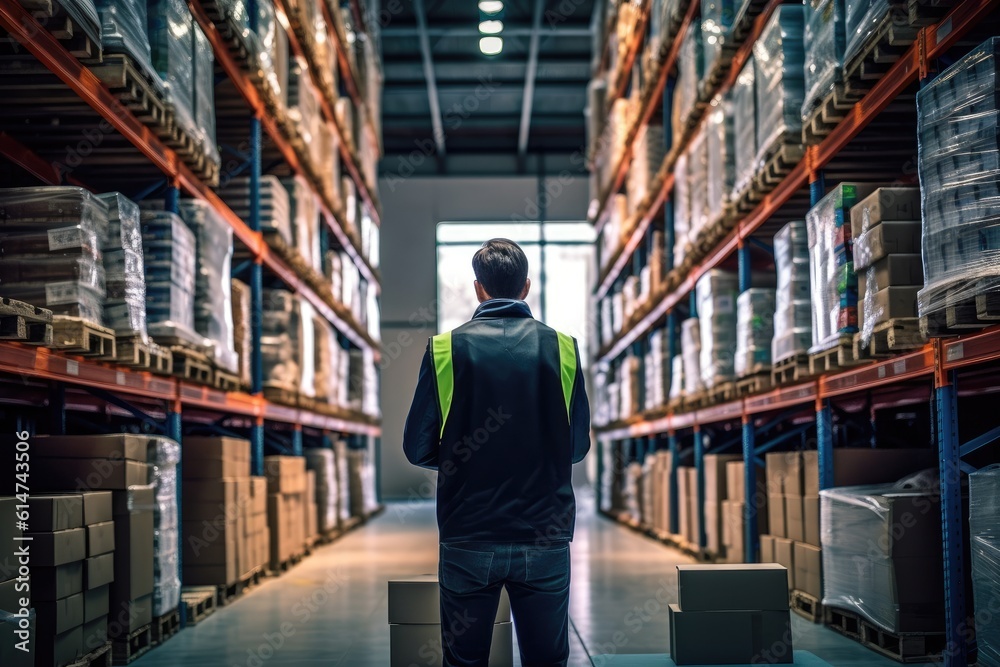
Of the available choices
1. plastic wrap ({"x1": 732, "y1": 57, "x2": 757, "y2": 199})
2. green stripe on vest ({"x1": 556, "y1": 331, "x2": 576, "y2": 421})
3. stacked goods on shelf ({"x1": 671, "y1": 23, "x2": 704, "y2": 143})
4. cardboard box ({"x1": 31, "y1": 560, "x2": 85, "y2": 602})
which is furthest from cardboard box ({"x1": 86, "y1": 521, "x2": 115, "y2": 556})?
stacked goods on shelf ({"x1": 671, "y1": 23, "x2": 704, "y2": 143})

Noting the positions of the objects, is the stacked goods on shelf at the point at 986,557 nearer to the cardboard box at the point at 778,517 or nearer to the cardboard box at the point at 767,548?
the cardboard box at the point at 778,517

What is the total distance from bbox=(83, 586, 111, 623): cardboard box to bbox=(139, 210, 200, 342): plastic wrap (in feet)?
5.03

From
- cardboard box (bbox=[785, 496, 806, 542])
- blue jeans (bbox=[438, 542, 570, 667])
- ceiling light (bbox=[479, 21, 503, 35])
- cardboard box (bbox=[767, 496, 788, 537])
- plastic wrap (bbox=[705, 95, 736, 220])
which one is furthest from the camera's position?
ceiling light (bbox=[479, 21, 503, 35])

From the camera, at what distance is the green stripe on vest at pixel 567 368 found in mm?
2609

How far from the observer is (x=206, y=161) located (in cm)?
644

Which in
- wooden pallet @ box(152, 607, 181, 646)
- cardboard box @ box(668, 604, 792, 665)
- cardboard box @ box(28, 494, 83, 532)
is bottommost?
wooden pallet @ box(152, 607, 181, 646)

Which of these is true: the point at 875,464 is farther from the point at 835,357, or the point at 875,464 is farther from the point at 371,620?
the point at 371,620

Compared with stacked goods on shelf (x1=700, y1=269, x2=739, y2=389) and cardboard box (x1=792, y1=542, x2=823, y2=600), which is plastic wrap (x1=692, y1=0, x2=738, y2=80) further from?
cardboard box (x1=792, y1=542, x2=823, y2=600)

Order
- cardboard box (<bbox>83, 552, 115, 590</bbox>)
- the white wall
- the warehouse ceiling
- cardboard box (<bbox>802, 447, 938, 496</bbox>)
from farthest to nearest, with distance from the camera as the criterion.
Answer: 1. the white wall
2. the warehouse ceiling
3. cardboard box (<bbox>802, 447, 938, 496</bbox>)
4. cardboard box (<bbox>83, 552, 115, 590</bbox>)

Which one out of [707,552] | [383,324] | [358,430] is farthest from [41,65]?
[383,324]

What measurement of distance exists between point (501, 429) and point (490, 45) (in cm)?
1608

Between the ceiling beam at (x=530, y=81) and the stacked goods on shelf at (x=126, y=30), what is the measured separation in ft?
37.1

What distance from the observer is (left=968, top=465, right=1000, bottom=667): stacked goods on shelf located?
3688 millimetres

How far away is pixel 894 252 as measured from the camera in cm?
467
